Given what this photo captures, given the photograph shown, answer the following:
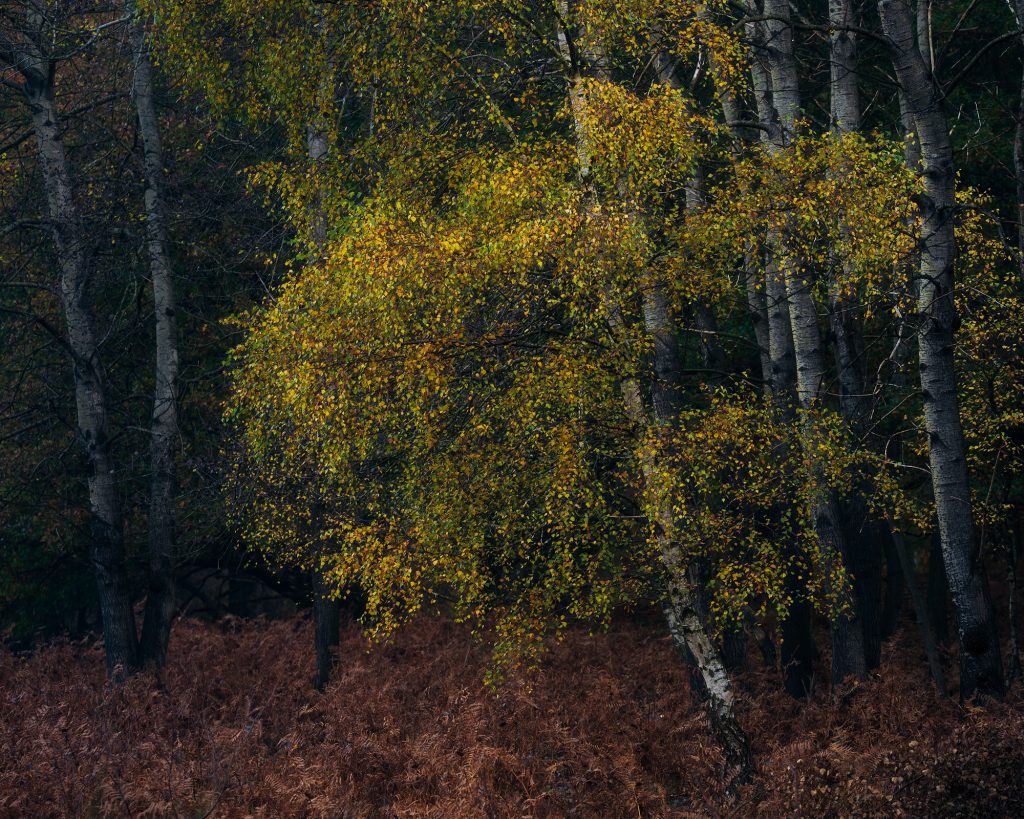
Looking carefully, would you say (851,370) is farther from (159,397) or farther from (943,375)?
(159,397)

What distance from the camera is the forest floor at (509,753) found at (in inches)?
358

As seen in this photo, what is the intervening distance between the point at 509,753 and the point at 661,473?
116 inches

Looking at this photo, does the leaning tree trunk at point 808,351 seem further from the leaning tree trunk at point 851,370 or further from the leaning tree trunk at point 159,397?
the leaning tree trunk at point 159,397

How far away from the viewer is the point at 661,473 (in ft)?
38.3

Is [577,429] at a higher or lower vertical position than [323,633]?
higher

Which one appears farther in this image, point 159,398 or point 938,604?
point 938,604

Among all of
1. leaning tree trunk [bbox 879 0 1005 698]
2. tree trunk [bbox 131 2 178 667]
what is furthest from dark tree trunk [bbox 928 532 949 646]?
tree trunk [bbox 131 2 178 667]

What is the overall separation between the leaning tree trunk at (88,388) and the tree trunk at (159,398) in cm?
46

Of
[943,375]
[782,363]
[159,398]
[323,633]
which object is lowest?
[323,633]

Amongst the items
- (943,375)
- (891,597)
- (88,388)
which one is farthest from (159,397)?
(891,597)

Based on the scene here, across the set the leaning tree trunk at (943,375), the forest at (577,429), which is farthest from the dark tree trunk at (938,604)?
the leaning tree trunk at (943,375)

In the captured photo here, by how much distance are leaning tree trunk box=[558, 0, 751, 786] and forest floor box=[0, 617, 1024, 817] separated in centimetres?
38

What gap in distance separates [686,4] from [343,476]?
19.8 feet

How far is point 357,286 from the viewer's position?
1177 centimetres
